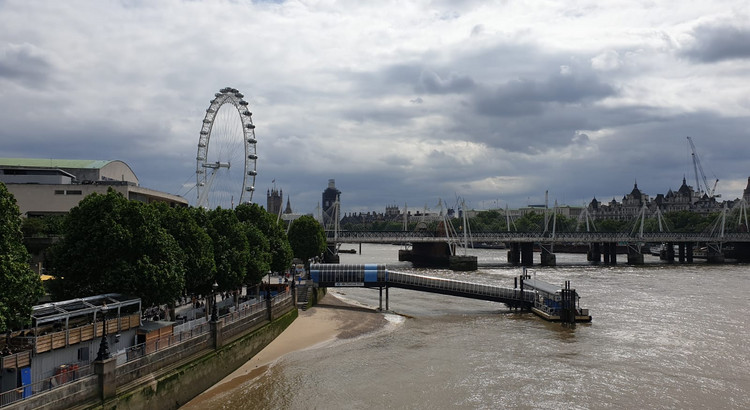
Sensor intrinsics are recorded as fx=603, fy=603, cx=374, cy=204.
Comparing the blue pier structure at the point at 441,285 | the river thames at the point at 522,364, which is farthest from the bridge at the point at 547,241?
the river thames at the point at 522,364

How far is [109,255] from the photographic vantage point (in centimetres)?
3084

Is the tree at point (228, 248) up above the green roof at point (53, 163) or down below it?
below

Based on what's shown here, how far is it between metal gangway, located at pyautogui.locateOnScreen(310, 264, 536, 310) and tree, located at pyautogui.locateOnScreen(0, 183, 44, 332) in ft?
135

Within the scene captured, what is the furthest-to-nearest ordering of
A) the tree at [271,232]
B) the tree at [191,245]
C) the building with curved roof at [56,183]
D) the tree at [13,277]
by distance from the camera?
the building with curved roof at [56,183]
the tree at [271,232]
the tree at [191,245]
the tree at [13,277]

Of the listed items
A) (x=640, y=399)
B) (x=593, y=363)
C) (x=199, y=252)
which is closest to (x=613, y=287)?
(x=593, y=363)

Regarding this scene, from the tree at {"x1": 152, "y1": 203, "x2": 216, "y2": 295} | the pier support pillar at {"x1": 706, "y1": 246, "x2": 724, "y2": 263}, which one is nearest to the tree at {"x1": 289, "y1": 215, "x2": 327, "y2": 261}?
the tree at {"x1": 152, "y1": 203, "x2": 216, "y2": 295}

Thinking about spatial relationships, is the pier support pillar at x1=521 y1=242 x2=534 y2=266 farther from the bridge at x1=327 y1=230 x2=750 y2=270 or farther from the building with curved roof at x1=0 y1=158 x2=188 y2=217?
the building with curved roof at x1=0 y1=158 x2=188 y2=217

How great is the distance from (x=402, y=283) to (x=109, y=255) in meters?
36.9

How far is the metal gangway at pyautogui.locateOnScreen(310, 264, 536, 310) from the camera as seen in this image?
6116cm

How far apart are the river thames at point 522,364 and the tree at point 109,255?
23.9 ft

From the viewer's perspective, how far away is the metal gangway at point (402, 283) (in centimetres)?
6116

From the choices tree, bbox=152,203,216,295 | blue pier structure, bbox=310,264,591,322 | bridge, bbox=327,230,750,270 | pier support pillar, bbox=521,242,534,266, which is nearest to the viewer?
tree, bbox=152,203,216,295

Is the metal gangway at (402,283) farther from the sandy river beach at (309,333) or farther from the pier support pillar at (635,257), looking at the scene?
the pier support pillar at (635,257)

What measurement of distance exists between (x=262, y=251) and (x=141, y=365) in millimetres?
26530
